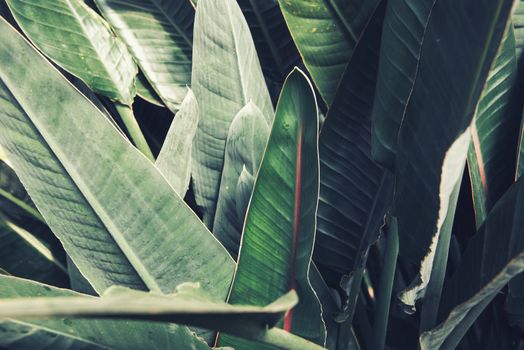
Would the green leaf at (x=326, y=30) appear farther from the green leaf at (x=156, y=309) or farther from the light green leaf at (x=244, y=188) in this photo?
the green leaf at (x=156, y=309)

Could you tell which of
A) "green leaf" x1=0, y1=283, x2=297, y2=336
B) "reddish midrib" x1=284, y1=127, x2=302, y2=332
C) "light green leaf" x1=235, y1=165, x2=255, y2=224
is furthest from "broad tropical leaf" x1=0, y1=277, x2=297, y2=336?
"light green leaf" x1=235, y1=165, x2=255, y2=224

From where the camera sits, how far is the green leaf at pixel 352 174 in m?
0.63

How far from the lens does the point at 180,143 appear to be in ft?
2.18

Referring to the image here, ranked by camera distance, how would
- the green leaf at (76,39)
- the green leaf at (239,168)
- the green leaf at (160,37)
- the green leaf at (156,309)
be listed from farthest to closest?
the green leaf at (160,37), the green leaf at (76,39), the green leaf at (239,168), the green leaf at (156,309)

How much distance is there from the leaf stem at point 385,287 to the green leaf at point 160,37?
1.21 ft

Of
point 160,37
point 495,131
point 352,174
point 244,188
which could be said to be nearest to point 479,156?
point 495,131

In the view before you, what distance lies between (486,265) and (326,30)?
30 centimetres

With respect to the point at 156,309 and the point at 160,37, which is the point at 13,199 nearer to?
the point at 160,37

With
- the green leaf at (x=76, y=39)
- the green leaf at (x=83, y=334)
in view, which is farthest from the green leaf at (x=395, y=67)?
the green leaf at (x=76, y=39)

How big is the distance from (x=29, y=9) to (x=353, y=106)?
0.40 metres

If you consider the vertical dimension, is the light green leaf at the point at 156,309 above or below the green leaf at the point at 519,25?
below

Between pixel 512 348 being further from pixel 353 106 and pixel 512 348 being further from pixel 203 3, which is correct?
pixel 203 3

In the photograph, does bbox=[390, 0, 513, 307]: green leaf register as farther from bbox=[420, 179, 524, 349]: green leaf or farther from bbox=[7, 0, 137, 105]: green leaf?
bbox=[7, 0, 137, 105]: green leaf

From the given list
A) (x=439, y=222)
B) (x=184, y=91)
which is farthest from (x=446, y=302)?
(x=184, y=91)
